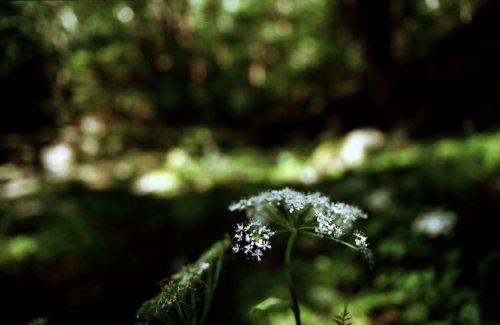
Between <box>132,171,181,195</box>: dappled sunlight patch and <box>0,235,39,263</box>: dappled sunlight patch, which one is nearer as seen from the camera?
<box>0,235,39,263</box>: dappled sunlight patch

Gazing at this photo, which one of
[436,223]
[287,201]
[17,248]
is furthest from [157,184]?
[287,201]

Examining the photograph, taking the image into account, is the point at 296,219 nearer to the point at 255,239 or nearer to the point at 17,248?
the point at 255,239

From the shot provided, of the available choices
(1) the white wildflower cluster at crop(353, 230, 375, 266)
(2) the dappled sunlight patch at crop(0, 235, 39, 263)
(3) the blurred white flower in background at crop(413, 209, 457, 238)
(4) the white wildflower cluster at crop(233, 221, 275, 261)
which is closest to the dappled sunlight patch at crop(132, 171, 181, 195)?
(2) the dappled sunlight patch at crop(0, 235, 39, 263)

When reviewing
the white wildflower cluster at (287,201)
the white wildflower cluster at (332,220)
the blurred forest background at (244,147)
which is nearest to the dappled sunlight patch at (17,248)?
the blurred forest background at (244,147)

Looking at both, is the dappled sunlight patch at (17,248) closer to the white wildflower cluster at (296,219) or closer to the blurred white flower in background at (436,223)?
the white wildflower cluster at (296,219)

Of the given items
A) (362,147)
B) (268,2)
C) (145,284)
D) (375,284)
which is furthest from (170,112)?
(375,284)

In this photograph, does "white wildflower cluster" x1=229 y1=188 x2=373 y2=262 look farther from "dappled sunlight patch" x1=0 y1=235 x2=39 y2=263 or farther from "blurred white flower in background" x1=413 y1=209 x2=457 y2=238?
"dappled sunlight patch" x1=0 y1=235 x2=39 y2=263

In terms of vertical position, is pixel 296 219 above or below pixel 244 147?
below

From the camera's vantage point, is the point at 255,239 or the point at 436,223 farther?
the point at 436,223

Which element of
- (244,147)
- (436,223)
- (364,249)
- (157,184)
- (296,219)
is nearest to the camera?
(364,249)
